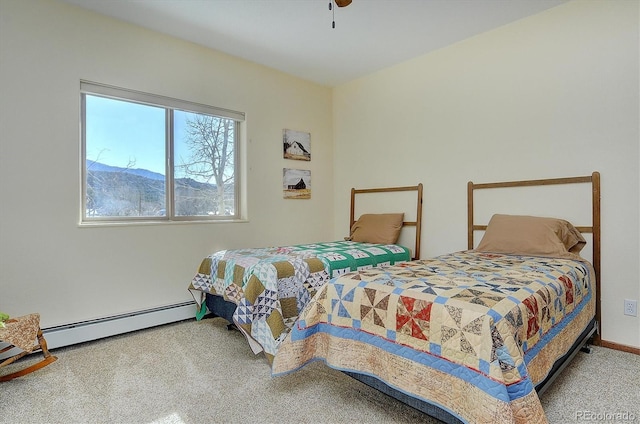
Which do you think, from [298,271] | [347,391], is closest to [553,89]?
[298,271]

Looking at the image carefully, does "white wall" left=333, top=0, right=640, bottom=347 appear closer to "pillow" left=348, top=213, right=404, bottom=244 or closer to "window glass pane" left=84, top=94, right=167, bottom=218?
"pillow" left=348, top=213, right=404, bottom=244

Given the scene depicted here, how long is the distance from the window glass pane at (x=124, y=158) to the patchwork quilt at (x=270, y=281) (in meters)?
0.84

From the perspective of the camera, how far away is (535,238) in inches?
97.4

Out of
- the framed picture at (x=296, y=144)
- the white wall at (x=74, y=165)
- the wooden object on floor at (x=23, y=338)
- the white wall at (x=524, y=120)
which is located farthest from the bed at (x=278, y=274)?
the framed picture at (x=296, y=144)

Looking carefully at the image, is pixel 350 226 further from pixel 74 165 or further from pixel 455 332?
pixel 455 332

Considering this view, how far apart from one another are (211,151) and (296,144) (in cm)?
100

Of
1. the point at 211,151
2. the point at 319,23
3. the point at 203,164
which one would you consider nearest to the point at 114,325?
the point at 203,164

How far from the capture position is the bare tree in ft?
11.0

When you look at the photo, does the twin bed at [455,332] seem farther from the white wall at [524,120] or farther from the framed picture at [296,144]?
the framed picture at [296,144]

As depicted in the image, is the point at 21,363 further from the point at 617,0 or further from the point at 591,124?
the point at 617,0

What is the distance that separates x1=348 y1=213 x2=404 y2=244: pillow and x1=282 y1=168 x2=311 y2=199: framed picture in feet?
2.51

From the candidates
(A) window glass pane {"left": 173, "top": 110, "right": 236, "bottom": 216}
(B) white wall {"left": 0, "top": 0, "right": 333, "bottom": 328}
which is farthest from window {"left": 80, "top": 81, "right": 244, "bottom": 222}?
(B) white wall {"left": 0, "top": 0, "right": 333, "bottom": 328}

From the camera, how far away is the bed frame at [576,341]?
4.69 feet

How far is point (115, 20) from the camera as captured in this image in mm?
2777
